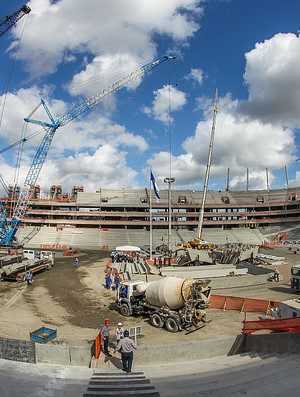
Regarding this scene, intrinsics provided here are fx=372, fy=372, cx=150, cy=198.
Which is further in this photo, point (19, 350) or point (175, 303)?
point (175, 303)

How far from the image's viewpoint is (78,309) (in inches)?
1067

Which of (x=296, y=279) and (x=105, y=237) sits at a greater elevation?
(x=105, y=237)

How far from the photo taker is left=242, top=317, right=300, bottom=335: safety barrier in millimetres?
15930

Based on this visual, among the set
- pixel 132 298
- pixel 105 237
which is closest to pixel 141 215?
pixel 105 237

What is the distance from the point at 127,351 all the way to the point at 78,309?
1380 cm

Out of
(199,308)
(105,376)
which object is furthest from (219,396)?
(199,308)

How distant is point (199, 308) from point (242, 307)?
4621 millimetres

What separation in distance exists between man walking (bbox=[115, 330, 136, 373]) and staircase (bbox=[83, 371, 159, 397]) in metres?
0.30

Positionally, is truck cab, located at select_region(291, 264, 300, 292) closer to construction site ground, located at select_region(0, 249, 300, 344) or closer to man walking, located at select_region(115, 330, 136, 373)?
construction site ground, located at select_region(0, 249, 300, 344)

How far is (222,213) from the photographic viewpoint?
380ft

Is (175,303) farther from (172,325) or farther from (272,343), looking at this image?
(272,343)

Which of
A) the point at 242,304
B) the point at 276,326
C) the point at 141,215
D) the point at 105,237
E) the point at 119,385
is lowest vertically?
the point at 119,385

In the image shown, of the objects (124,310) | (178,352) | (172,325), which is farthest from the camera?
(124,310)

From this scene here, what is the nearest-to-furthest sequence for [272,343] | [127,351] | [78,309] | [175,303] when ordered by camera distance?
1. [127,351]
2. [272,343]
3. [175,303]
4. [78,309]
